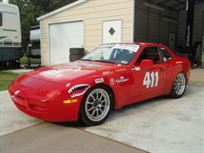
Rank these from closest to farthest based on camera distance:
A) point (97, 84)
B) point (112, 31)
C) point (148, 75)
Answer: point (97, 84), point (148, 75), point (112, 31)

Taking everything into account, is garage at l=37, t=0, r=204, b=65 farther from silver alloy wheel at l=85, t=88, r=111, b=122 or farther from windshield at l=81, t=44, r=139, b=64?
silver alloy wheel at l=85, t=88, r=111, b=122

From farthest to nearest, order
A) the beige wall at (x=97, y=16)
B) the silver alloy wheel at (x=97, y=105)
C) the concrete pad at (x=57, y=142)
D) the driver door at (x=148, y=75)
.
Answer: the beige wall at (x=97, y=16)
the driver door at (x=148, y=75)
the silver alloy wheel at (x=97, y=105)
the concrete pad at (x=57, y=142)

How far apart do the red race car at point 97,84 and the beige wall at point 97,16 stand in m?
5.22

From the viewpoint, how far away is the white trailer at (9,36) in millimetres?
11391

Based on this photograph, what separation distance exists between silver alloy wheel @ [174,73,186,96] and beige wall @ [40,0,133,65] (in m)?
4.76

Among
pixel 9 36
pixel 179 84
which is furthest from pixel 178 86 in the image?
pixel 9 36

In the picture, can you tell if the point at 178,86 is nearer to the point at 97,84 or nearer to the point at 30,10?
the point at 97,84

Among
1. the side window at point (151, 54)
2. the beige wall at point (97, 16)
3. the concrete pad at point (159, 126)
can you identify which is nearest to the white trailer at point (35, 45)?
the beige wall at point (97, 16)

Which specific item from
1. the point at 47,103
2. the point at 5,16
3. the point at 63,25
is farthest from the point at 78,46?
the point at 47,103

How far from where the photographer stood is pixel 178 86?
6.11 meters

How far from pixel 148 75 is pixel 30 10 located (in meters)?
23.0

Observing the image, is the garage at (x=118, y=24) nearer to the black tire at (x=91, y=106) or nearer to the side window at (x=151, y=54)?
the side window at (x=151, y=54)

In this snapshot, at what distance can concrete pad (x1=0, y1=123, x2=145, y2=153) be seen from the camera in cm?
321

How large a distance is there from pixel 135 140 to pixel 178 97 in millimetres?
2875
